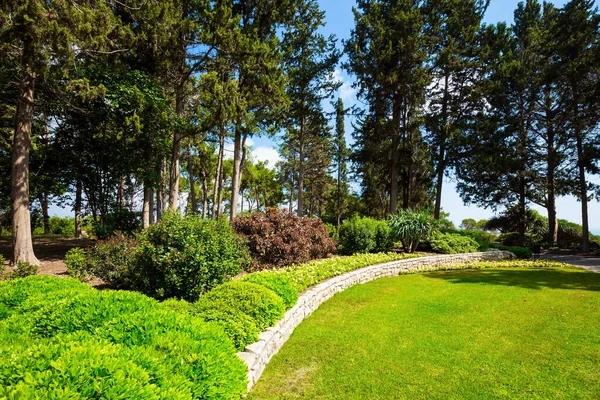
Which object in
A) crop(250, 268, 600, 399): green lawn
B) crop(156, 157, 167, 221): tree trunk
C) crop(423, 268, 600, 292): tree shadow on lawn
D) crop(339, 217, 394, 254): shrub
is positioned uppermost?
crop(156, 157, 167, 221): tree trunk

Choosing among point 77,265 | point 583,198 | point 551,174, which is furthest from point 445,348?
point 551,174

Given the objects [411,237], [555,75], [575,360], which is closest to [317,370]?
[575,360]

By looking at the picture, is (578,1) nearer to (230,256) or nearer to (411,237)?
(411,237)

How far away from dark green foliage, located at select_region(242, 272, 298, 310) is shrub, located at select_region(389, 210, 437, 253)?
7365mm

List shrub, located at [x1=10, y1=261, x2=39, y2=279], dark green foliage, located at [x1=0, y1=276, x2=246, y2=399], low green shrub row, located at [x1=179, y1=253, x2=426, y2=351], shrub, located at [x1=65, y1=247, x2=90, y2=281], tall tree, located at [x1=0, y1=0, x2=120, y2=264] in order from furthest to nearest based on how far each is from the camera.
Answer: tall tree, located at [x1=0, y1=0, x2=120, y2=264] → shrub, located at [x1=10, y1=261, x2=39, y2=279] → shrub, located at [x1=65, y1=247, x2=90, y2=281] → low green shrub row, located at [x1=179, y1=253, x2=426, y2=351] → dark green foliage, located at [x1=0, y1=276, x2=246, y2=399]

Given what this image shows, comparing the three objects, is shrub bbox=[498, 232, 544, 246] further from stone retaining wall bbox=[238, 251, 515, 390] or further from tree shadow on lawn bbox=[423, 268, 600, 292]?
tree shadow on lawn bbox=[423, 268, 600, 292]

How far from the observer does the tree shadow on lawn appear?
728cm

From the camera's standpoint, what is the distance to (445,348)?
3865mm

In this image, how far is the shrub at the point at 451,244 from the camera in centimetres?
1189

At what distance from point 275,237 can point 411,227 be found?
5834 mm

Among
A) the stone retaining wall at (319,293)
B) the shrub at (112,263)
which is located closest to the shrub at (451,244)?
the stone retaining wall at (319,293)

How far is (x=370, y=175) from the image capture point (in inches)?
981

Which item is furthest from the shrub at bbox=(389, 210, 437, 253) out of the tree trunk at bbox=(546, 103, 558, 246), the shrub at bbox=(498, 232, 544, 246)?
the shrub at bbox=(498, 232, 544, 246)

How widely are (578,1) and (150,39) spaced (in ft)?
71.7
